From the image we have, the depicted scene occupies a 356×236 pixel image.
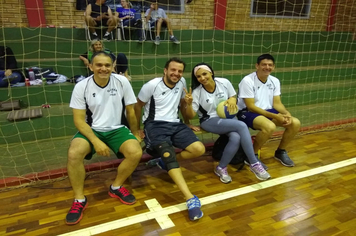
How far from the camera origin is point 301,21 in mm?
7477

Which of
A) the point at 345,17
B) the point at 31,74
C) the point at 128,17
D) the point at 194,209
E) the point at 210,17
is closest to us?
the point at 194,209

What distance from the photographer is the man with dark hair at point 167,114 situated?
6.98 feet

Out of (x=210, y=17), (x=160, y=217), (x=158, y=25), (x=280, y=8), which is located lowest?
(x=160, y=217)

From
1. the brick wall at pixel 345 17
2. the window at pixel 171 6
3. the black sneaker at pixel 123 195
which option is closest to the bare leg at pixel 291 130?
the black sneaker at pixel 123 195

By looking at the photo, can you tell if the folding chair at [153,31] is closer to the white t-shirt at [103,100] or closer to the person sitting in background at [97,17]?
the person sitting in background at [97,17]

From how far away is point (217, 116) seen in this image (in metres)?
2.41

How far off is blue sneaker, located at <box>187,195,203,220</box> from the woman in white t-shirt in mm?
507

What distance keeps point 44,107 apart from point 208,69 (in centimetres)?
230

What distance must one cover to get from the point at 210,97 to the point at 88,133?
1.09 m

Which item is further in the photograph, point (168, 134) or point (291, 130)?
point (291, 130)

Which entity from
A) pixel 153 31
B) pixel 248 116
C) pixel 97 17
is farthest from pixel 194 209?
pixel 153 31

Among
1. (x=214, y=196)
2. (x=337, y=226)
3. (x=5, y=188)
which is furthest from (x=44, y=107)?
(x=337, y=226)

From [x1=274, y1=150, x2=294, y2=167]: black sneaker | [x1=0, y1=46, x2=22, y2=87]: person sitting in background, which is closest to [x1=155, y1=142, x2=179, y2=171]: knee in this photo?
[x1=274, y1=150, x2=294, y2=167]: black sneaker

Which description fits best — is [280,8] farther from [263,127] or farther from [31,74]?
[31,74]
